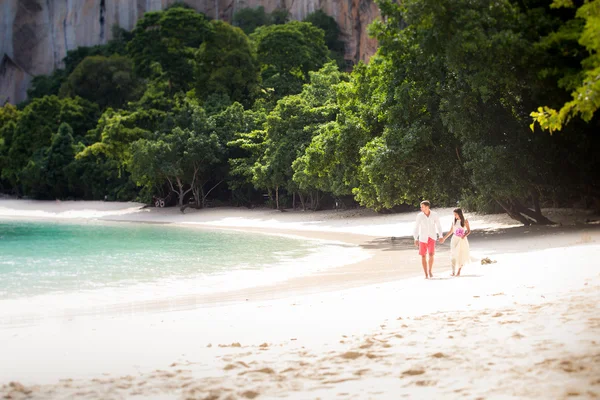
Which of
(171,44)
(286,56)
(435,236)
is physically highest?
(171,44)

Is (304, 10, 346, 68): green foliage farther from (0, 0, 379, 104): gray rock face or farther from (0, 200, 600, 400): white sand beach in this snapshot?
(0, 200, 600, 400): white sand beach

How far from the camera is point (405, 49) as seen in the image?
20.3 meters

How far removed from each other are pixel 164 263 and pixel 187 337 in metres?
11.0

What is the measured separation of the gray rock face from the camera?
255ft

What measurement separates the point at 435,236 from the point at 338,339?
581cm

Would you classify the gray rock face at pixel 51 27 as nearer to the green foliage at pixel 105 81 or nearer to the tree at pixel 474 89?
the green foliage at pixel 105 81

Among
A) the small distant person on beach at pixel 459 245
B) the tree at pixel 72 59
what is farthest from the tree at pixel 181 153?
the small distant person on beach at pixel 459 245

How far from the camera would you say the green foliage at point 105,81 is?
2427 inches

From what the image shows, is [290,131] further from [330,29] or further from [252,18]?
[252,18]

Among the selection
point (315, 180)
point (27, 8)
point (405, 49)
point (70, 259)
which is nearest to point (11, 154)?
point (27, 8)

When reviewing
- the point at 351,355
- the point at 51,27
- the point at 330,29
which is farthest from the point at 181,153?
the point at 51,27

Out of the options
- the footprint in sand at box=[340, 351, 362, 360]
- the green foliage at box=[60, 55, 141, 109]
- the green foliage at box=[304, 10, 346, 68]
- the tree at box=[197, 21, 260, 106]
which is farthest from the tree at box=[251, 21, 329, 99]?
the footprint in sand at box=[340, 351, 362, 360]

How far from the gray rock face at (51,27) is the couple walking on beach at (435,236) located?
68.0 meters

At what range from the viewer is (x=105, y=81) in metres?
62.2
